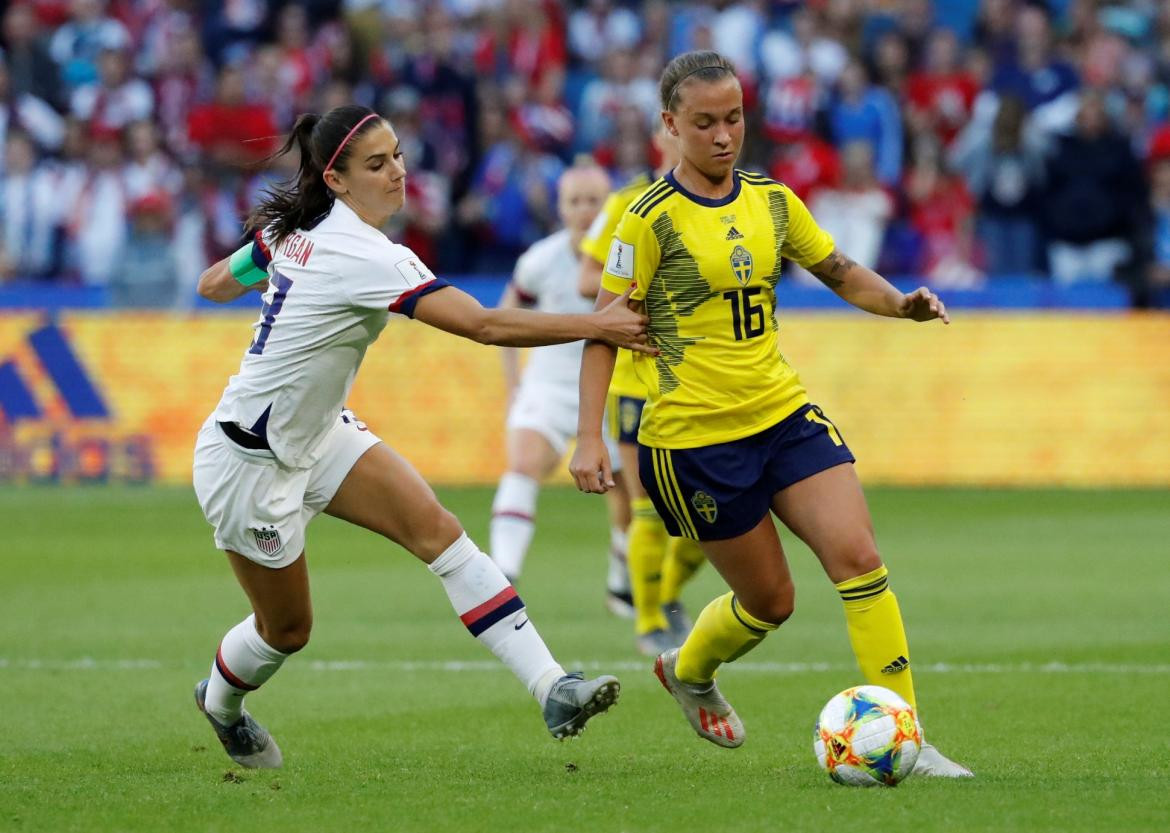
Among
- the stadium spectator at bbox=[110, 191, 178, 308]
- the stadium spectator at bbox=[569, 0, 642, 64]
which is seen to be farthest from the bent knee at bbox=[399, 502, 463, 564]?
the stadium spectator at bbox=[569, 0, 642, 64]

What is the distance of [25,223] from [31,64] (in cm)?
270

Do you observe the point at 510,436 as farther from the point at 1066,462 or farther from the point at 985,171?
the point at 985,171

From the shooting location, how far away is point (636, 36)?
21.8 meters

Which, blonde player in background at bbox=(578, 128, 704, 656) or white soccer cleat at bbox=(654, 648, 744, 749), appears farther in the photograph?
blonde player in background at bbox=(578, 128, 704, 656)

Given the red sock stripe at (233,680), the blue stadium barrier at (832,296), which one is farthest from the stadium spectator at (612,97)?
the red sock stripe at (233,680)

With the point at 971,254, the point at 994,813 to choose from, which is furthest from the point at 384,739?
the point at 971,254

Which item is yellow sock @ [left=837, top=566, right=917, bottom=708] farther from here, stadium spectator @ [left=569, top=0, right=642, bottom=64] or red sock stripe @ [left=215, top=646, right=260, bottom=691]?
stadium spectator @ [left=569, top=0, right=642, bottom=64]

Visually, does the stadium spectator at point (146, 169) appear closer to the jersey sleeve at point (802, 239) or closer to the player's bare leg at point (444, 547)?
the player's bare leg at point (444, 547)

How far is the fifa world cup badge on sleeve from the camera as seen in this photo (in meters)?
6.48

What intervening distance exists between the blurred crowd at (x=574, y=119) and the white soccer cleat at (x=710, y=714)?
12.0 m

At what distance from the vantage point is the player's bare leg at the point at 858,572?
6332mm

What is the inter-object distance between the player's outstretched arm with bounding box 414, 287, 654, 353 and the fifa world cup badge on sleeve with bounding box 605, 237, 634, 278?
0.59ft

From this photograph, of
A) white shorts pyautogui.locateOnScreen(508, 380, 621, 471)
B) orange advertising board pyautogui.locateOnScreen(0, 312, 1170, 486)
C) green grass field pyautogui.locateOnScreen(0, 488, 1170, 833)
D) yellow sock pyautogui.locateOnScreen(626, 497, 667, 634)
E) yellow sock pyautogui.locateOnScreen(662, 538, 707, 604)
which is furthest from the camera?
orange advertising board pyautogui.locateOnScreen(0, 312, 1170, 486)

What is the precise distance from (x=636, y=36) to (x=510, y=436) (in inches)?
435
